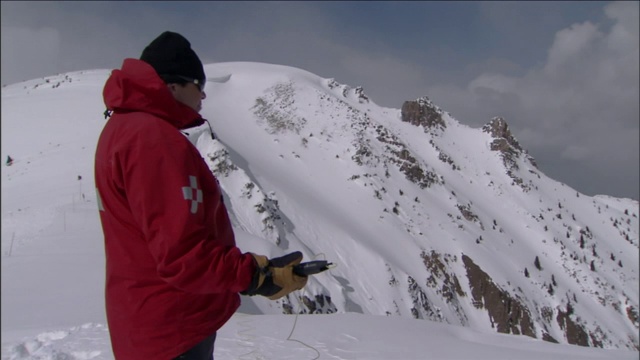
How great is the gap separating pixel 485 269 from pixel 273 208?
3246 cm

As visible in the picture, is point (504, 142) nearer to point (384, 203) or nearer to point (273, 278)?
→ point (384, 203)

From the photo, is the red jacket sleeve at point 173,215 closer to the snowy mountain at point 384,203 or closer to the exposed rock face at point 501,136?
the snowy mountain at point 384,203

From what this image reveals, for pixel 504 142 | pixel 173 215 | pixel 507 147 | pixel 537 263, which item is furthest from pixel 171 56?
pixel 504 142

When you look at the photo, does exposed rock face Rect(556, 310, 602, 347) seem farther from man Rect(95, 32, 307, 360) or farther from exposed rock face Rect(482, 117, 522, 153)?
man Rect(95, 32, 307, 360)

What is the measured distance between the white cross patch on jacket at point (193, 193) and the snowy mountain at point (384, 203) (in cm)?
777

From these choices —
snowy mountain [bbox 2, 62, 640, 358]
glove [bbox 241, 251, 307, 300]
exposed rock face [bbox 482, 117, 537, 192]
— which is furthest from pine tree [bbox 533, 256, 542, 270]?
glove [bbox 241, 251, 307, 300]

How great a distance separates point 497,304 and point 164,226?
192ft

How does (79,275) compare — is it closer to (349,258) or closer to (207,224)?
(207,224)

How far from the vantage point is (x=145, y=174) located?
2.14m

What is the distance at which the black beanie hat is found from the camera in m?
2.49

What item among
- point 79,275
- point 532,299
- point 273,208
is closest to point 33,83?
point 273,208

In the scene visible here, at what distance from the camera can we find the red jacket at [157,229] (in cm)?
214

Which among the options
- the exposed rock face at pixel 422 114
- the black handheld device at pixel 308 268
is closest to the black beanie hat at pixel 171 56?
the black handheld device at pixel 308 268

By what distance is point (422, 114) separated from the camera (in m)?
78.3
